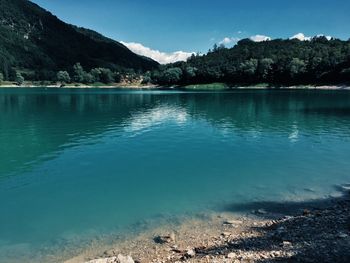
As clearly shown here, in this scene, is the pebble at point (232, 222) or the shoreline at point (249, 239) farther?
the pebble at point (232, 222)

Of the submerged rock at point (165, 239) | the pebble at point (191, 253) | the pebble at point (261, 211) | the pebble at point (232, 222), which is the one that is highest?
the pebble at point (191, 253)

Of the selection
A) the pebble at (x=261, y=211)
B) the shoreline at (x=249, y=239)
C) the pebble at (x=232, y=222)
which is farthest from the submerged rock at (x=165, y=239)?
the pebble at (x=261, y=211)

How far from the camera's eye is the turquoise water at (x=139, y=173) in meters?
20.5

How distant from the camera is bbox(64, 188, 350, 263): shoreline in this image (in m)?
13.9

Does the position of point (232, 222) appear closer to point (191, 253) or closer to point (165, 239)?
point (165, 239)

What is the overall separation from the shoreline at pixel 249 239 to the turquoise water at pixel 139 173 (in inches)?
78.3

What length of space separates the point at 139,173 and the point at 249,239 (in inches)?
603

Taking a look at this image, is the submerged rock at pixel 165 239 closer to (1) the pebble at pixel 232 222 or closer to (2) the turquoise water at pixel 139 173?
(2) the turquoise water at pixel 139 173

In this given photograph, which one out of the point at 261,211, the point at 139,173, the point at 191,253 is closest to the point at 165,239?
the point at 191,253

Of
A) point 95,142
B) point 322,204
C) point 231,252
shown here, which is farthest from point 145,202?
point 95,142

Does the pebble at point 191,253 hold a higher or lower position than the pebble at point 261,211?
higher

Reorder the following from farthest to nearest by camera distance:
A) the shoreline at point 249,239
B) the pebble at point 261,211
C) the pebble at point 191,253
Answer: the pebble at point 261,211 < the pebble at point 191,253 < the shoreline at point 249,239

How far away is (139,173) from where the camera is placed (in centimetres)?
3008

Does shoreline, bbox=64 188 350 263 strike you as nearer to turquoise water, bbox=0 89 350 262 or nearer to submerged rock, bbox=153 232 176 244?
submerged rock, bbox=153 232 176 244
